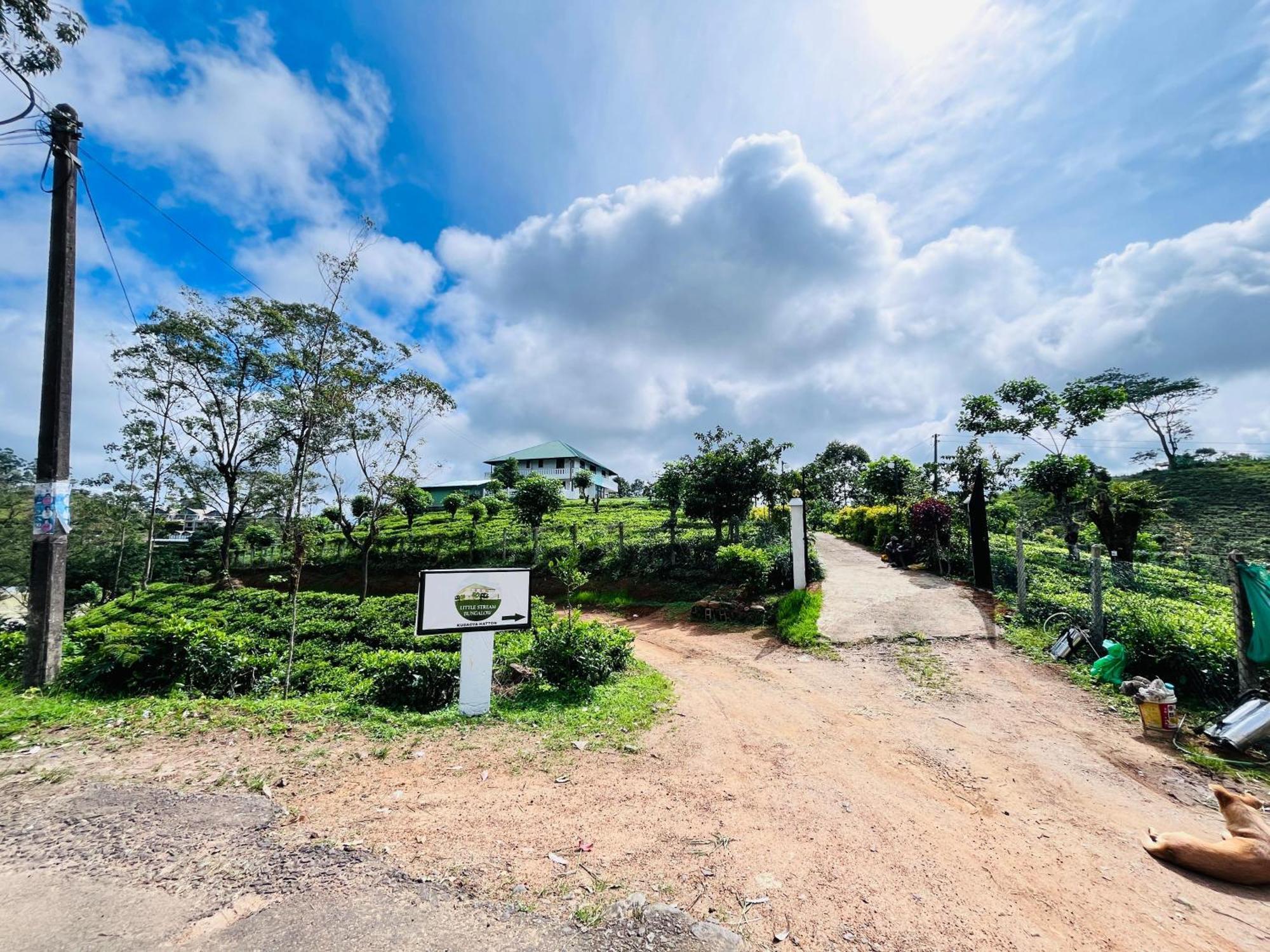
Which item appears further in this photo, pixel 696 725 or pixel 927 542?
pixel 927 542

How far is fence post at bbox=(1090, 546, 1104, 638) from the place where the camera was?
6.57 meters

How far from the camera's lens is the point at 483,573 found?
548 cm

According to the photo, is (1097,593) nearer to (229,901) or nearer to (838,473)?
(229,901)

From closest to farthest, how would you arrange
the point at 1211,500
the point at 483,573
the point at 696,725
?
the point at 696,725, the point at 483,573, the point at 1211,500

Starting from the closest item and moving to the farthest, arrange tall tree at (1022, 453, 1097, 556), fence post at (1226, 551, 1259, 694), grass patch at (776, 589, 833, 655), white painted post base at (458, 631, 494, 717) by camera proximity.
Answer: fence post at (1226, 551, 1259, 694) → white painted post base at (458, 631, 494, 717) → grass patch at (776, 589, 833, 655) → tall tree at (1022, 453, 1097, 556)

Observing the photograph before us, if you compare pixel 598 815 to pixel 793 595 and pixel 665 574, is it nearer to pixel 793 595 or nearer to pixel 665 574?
pixel 793 595

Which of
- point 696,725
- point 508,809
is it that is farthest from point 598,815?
point 696,725

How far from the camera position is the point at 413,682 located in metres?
5.38

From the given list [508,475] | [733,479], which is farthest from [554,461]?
[733,479]

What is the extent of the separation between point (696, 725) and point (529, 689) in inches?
82.4

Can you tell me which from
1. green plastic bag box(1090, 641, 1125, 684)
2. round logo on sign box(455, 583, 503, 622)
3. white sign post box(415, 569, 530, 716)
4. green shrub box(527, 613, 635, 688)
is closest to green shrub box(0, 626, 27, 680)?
white sign post box(415, 569, 530, 716)

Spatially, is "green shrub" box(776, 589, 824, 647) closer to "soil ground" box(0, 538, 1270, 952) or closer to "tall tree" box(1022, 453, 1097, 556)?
"soil ground" box(0, 538, 1270, 952)

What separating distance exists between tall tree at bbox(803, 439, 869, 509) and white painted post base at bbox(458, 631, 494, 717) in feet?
68.1

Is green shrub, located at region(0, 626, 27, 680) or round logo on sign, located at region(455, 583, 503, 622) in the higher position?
round logo on sign, located at region(455, 583, 503, 622)
